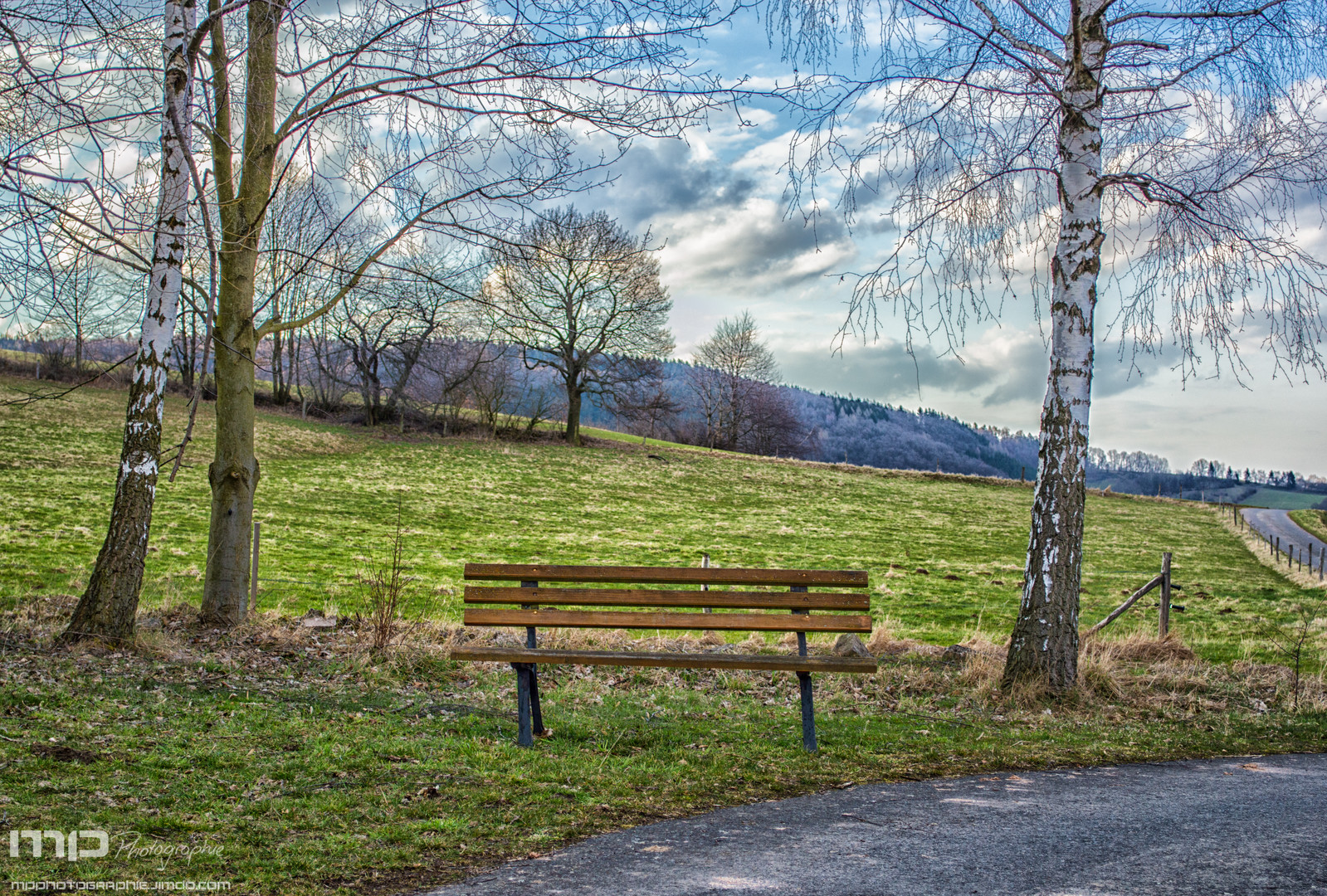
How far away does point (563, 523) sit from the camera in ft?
87.1

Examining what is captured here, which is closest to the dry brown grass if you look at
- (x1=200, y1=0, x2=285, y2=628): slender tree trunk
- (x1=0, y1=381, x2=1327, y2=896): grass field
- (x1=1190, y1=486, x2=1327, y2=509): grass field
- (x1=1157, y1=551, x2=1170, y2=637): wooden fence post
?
(x1=0, y1=381, x2=1327, y2=896): grass field

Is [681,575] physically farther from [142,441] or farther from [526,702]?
[142,441]

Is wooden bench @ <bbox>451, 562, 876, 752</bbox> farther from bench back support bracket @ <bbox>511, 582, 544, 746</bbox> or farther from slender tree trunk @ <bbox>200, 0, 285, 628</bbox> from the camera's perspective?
slender tree trunk @ <bbox>200, 0, 285, 628</bbox>

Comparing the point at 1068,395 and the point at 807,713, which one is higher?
the point at 1068,395

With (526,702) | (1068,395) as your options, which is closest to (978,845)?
(526,702)

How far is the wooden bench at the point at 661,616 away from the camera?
546 cm

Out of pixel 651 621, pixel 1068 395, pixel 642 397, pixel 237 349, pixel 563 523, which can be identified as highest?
pixel 642 397

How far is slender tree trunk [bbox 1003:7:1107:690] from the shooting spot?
7.20 meters

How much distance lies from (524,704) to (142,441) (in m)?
4.39

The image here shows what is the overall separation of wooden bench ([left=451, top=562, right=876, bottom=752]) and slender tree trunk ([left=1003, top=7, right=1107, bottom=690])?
2138 millimetres

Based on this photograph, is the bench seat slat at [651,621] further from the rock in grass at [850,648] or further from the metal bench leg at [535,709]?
the rock in grass at [850,648]

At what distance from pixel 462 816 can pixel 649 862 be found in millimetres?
1032

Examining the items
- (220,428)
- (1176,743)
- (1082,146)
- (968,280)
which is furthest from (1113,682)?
(220,428)

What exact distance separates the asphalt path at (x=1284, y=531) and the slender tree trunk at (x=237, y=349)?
1551 inches
